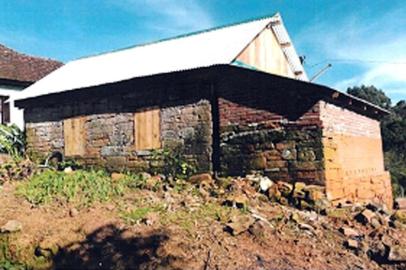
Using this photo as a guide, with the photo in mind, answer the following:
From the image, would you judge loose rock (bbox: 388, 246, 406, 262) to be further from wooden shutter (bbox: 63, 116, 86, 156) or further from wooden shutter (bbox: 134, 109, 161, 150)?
wooden shutter (bbox: 63, 116, 86, 156)

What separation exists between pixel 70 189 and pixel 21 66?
1283 centimetres

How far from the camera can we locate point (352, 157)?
10.2 meters

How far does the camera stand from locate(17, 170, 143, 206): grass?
313 inches

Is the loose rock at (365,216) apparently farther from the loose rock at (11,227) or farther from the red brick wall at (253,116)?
the loose rock at (11,227)

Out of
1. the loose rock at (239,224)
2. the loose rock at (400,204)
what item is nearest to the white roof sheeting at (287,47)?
the loose rock at (400,204)

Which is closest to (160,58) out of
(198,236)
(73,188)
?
(73,188)

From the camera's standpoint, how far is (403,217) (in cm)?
791

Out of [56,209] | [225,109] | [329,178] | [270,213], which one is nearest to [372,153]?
[329,178]

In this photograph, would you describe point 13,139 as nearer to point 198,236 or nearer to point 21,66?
point 21,66

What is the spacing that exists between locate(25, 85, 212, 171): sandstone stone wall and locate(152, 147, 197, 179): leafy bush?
0.38ft

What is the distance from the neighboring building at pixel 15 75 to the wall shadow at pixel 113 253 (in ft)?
37.3

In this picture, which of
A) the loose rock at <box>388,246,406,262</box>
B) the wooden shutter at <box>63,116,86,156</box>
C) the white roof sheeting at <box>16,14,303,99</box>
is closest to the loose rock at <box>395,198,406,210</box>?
the loose rock at <box>388,246,406,262</box>

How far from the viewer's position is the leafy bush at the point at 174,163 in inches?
404

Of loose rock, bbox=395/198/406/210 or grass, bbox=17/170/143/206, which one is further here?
loose rock, bbox=395/198/406/210
